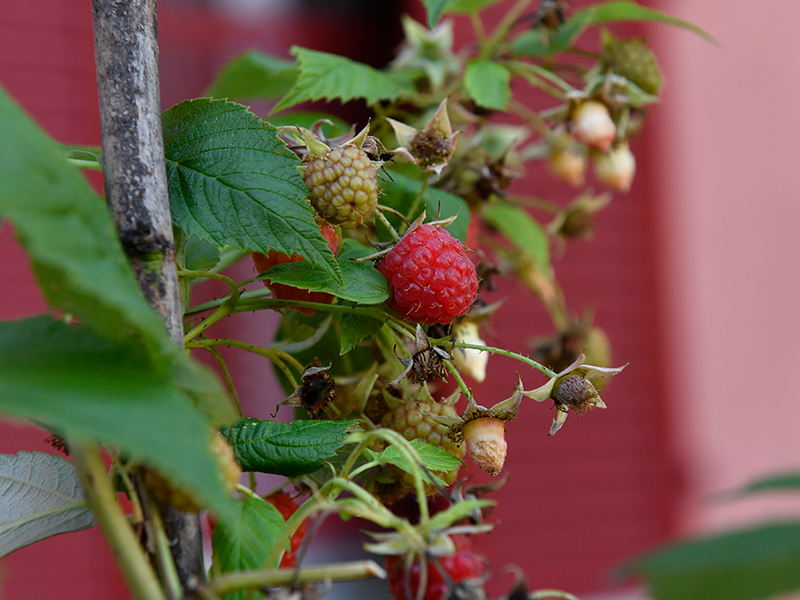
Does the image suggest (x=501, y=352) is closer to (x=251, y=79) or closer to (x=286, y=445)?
(x=286, y=445)

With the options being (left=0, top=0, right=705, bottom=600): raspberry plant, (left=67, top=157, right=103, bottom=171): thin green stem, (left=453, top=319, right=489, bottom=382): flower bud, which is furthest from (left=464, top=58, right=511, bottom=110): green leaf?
(left=67, top=157, right=103, bottom=171): thin green stem

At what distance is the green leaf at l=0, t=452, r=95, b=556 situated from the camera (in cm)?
29

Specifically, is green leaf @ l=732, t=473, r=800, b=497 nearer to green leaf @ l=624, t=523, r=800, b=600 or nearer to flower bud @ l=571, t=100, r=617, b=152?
green leaf @ l=624, t=523, r=800, b=600

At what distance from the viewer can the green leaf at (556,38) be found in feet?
1.82

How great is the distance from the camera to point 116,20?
271 millimetres

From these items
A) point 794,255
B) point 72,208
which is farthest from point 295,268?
point 794,255

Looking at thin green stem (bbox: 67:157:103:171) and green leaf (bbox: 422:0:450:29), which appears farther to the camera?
green leaf (bbox: 422:0:450:29)

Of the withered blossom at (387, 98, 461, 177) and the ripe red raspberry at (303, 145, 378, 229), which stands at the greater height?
the withered blossom at (387, 98, 461, 177)

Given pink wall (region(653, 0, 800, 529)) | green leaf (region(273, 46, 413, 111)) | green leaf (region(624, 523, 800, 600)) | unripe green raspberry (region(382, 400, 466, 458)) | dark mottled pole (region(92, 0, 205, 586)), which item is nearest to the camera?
green leaf (region(624, 523, 800, 600))

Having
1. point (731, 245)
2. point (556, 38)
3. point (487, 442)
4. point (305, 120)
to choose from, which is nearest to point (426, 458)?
point (487, 442)

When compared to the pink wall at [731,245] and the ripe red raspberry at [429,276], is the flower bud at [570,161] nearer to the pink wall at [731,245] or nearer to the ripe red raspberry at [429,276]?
the ripe red raspberry at [429,276]

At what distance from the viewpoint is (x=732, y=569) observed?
0.15m

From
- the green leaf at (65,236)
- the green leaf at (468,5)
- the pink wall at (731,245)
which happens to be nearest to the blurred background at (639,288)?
the pink wall at (731,245)

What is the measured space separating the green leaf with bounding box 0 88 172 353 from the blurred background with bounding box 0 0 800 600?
1.56 m
